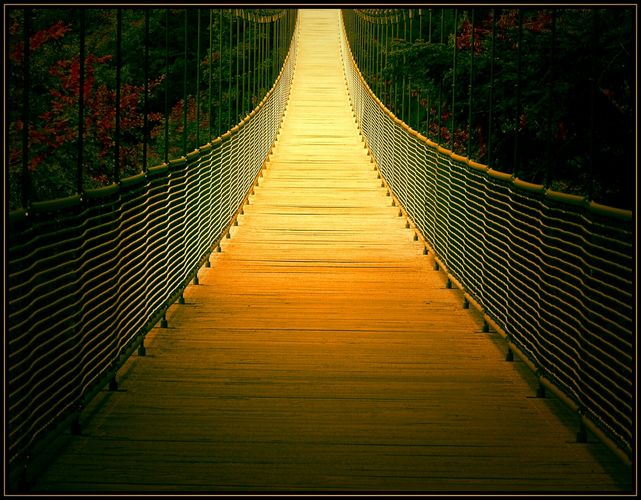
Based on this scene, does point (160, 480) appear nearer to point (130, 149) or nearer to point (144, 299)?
point (144, 299)

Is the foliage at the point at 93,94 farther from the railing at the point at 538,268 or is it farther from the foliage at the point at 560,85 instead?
the railing at the point at 538,268

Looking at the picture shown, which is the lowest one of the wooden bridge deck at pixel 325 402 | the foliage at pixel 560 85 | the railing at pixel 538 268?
the wooden bridge deck at pixel 325 402

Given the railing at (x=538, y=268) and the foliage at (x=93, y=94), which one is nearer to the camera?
the railing at (x=538, y=268)

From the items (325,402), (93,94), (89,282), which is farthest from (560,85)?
(93,94)

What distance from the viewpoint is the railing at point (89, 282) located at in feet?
7.98

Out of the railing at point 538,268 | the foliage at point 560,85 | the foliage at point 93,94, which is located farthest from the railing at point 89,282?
the foliage at point 93,94

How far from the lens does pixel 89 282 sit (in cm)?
298

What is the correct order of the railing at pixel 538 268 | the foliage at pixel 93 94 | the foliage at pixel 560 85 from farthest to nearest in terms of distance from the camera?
1. the foliage at pixel 93 94
2. the foliage at pixel 560 85
3. the railing at pixel 538 268

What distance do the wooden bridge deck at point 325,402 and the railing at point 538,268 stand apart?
4.0 inches

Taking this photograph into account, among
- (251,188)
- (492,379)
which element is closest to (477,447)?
Result: (492,379)

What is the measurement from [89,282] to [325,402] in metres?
0.87

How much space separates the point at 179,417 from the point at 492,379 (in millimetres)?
1182

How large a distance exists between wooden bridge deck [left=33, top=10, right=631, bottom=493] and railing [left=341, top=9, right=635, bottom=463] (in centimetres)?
10

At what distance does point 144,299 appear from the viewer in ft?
12.8
